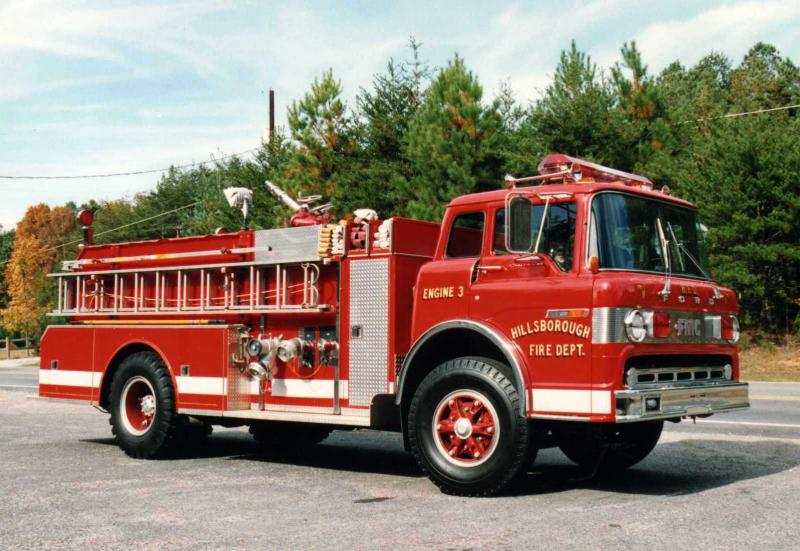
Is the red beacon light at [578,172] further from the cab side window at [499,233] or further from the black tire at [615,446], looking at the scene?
the black tire at [615,446]

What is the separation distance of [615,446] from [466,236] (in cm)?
246

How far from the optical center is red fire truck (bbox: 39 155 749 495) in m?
7.23

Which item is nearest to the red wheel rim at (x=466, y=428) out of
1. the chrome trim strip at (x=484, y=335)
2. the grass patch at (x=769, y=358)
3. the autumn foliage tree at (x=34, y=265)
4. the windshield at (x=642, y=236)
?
the chrome trim strip at (x=484, y=335)

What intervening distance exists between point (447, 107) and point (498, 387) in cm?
2170

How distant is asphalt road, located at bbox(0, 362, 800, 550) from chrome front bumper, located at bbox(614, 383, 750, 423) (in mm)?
678

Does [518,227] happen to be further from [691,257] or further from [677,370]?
[691,257]

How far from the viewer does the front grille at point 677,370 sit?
7172 millimetres

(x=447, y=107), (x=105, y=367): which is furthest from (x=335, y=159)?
(x=105, y=367)

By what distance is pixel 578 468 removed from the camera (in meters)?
9.38

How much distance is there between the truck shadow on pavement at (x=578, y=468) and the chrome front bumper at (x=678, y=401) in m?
0.75

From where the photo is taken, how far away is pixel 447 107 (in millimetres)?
28359

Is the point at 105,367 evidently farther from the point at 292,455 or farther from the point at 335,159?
the point at 335,159

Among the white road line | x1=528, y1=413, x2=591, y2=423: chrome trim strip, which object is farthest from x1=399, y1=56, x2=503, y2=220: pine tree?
x1=528, y1=413, x2=591, y2=423: chrome trim strip

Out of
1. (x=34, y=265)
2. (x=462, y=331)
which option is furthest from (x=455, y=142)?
(x=34, y=265)
